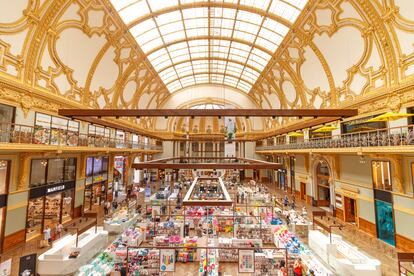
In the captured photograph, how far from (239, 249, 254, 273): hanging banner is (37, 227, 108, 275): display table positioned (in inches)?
257

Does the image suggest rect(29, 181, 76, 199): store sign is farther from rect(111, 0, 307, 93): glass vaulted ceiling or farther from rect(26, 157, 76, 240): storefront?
rect(111, 0, 307, 93): glass vaulted ceiling

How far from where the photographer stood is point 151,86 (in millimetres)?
28062

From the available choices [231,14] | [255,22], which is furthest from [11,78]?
[255,22]

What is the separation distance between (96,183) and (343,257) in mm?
17676

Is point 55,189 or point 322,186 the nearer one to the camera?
point 55,189

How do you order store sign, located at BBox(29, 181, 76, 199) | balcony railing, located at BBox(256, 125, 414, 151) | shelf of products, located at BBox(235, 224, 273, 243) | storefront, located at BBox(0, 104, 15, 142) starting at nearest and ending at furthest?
1. balcony railing, located at BBox(256, 125, 414, 151)
2. storefront, located at BBox(0, 104, 15, 142)
3. store sign, located at BBox(29, 181, 76, 199)
4. shelf of products, located at BBox(235, 224, 273, 243)

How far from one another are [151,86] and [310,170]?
833 inches

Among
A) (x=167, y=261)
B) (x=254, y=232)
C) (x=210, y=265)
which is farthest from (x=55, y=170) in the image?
(x=254, y=232)

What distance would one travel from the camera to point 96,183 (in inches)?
714

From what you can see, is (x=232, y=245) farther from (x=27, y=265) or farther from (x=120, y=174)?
(x=120, y=174)

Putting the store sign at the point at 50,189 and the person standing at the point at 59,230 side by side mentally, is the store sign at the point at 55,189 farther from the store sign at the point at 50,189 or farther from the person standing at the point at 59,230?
the person standing at the point at 59,230

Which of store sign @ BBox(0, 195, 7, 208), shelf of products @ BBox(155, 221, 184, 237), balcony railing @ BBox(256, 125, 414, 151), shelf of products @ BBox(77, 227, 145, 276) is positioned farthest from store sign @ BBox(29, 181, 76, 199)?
balcony railing @ BBox(256, 125, 414, 151)

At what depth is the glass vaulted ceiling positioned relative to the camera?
17047 millimetres

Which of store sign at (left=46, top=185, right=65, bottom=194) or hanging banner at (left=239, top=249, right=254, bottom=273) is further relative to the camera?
store sign at (left=46, top=185, right=65, bottom=194)
